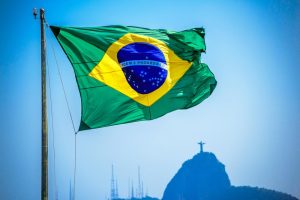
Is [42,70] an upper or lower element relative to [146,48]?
lower

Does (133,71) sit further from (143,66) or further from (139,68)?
A: (143,66)

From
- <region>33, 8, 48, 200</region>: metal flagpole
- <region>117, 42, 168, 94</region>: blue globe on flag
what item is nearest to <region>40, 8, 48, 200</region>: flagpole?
<region>33, 8, 48, 200</region>: metal flagpole

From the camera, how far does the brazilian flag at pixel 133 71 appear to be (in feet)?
33.4

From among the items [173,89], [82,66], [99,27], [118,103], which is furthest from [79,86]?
[173,89]

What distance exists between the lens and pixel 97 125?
1001 cm

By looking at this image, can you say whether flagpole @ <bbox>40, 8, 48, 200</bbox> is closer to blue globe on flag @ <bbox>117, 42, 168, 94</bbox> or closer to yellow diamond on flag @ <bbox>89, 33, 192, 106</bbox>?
yellow diamond on flag @ <bbox>89, 33, 192, 106</bbox>

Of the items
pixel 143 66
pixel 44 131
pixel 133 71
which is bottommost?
pixel 44 131

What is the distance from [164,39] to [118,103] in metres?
2.66

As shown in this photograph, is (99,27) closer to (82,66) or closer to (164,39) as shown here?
(82,66)

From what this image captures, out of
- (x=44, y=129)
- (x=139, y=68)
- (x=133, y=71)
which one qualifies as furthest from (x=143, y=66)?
(x=44, y=129)

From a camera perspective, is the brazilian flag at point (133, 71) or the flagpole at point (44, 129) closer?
the flagpole at point (44, 129)

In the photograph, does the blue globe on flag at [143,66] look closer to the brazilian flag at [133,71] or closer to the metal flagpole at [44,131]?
the brazilian flag at [133,71]

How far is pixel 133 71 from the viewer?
11.2 meters

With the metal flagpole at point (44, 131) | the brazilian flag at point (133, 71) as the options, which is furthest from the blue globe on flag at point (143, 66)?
the metal flagpole at point (44, 131)
